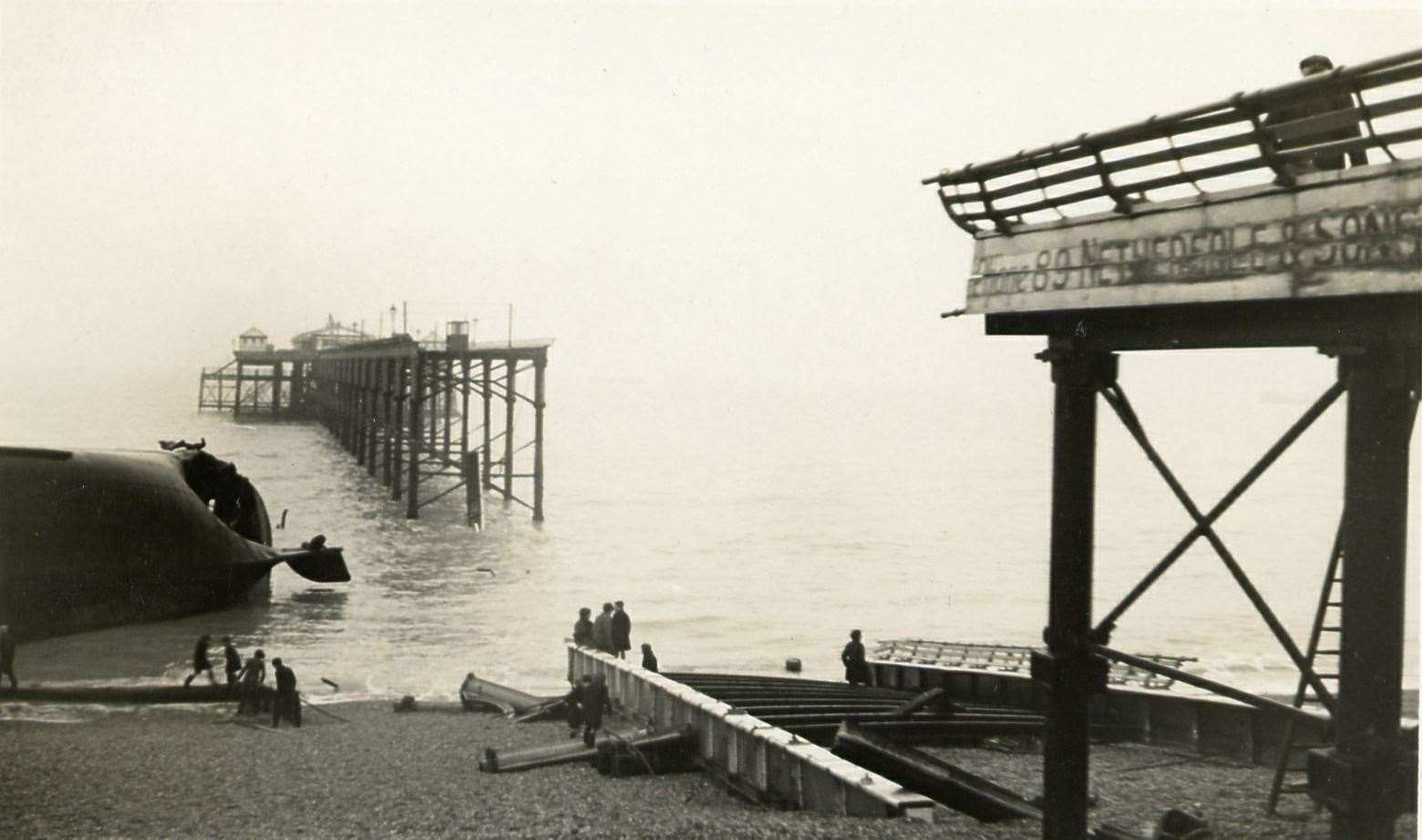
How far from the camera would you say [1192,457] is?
92.9 meters

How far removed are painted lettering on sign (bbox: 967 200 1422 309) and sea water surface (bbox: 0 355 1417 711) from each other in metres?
9.45

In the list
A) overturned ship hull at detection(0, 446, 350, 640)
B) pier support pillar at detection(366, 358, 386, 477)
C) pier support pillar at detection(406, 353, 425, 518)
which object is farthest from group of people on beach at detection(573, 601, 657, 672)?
pier support pillar at detection(366, 358, 386, 477)

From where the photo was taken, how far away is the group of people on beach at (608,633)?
1595 centimetres

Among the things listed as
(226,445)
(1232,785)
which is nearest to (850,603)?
(1232,785)

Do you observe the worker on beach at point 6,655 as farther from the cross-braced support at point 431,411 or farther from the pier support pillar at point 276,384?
the pier support pillar at point 276,384

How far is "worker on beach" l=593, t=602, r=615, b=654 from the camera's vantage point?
16.1 meters

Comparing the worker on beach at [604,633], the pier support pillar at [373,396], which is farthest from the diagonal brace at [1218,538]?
the pier support pillar at [373,396]

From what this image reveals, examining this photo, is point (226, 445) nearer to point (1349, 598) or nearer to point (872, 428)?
point (1349, 598)

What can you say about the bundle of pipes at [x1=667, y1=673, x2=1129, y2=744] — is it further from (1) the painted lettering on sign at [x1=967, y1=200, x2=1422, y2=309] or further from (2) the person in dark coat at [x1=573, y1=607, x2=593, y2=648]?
(1) the painted lettering on sign at [x1=967, y1=200, x2=1422, y2=309]

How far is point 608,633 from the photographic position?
16.2 m

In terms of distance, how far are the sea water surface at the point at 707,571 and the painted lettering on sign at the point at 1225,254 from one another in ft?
31.0

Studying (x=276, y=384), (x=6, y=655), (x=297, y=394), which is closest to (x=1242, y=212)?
(x=6, y=655)

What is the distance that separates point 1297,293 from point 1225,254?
0.40m

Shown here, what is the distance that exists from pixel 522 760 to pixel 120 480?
12.7 metres
